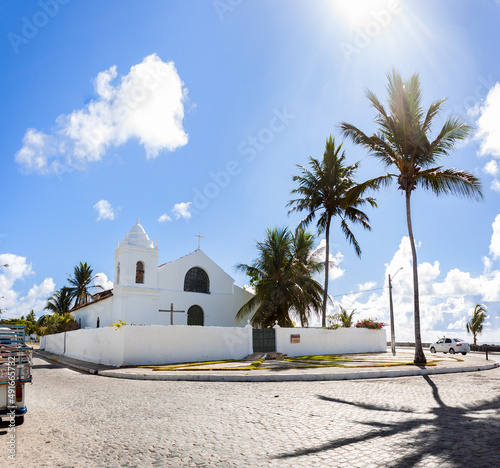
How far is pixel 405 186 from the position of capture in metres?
17.6

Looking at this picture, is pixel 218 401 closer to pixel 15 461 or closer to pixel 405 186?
pixel 15 461

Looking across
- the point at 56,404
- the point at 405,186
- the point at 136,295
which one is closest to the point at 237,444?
the point at 56,404

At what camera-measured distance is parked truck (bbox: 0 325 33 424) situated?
246 inches

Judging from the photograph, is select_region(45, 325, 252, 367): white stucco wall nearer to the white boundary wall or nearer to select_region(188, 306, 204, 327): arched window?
the white boundary wall

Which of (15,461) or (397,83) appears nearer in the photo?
(15,461)

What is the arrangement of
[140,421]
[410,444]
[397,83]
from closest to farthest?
[410,444] < [140,421] < [397,83]

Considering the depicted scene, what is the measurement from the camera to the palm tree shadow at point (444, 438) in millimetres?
4410

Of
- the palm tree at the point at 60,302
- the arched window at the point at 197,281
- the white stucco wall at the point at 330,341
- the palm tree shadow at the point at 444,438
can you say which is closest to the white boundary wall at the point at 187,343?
the white stucco wall at the point at 330,341

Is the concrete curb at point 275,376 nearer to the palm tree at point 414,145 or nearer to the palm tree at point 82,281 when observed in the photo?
the palm tree at point 414,145

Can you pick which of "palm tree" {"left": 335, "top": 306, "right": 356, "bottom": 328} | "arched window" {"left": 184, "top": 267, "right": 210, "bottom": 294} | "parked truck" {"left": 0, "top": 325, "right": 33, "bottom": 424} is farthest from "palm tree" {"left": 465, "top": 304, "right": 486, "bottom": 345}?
"parked truck" {"left": 0, "top": 325, "right": 33, "bottom": 424}

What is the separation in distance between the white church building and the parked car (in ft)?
46.8

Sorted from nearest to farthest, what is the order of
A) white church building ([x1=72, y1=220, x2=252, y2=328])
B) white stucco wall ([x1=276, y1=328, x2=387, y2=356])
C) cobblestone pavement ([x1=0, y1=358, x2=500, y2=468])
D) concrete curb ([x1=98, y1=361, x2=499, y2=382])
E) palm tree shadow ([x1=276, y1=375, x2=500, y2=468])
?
palm tree shadow ([x1=276, y1=375, x2=500, y2=468])
cobblestone pavement ([x1=0, y1=358, x2=500, y2=468])
concrete curb ([x1=98, y1=361, x2=499, y2=382])
white stucco wall ([x1=276, y1=328, x2=387, y2=356])
white church building ([x1=72, y1=220, x2=252, y2=328])

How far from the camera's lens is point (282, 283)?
28406mm

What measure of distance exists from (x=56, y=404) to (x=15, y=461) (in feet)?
13.6
